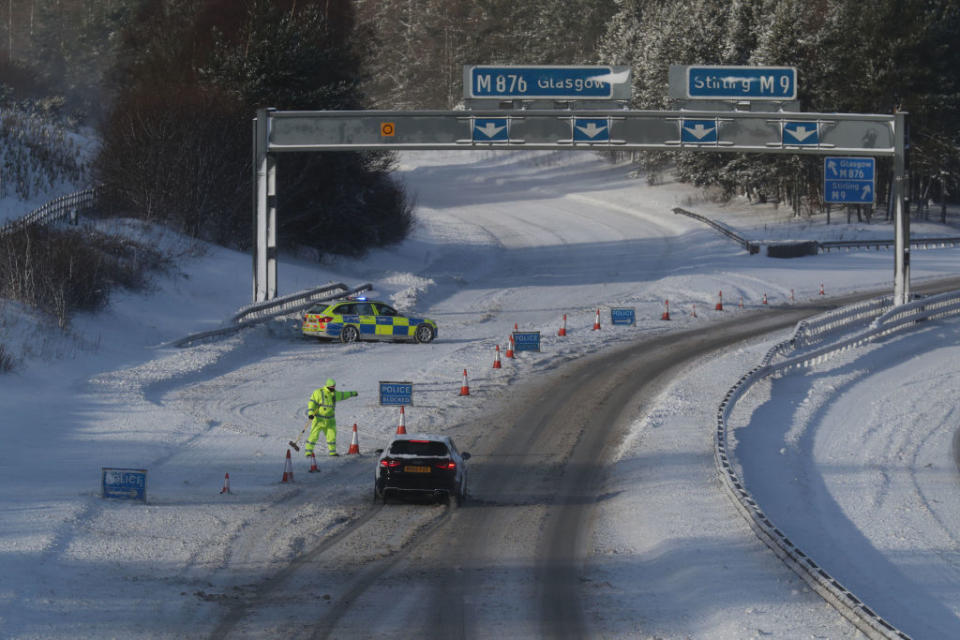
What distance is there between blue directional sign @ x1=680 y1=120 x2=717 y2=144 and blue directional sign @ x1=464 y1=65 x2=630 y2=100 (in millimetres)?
2353

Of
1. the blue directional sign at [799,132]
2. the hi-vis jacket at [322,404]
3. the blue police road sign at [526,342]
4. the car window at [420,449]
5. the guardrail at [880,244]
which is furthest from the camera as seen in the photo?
the guardrail at [880,244]

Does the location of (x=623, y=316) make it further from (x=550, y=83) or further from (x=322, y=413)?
(x=322, y=413)

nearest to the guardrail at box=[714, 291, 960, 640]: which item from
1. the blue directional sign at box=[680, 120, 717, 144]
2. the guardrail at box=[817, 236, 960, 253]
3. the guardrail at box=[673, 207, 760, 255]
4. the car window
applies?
the car window

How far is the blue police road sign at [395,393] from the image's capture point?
26395 mm

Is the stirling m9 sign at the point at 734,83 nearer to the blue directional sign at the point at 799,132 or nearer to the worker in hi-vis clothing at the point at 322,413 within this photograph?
the blue directional sign at the point at 799,132

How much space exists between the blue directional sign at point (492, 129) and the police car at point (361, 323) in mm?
7026

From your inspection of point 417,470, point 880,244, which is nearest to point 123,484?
point 417,470

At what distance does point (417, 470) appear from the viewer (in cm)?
1869

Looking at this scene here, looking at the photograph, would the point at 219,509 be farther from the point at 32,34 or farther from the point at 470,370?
the point at 32,34

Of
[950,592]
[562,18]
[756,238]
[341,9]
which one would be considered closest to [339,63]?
[341,9]

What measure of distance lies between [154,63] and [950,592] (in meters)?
53.1

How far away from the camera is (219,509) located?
18188mm

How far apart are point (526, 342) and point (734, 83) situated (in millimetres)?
12330

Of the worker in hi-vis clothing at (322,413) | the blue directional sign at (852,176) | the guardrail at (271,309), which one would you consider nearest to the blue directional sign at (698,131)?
the blue directional sign at (852,176)
